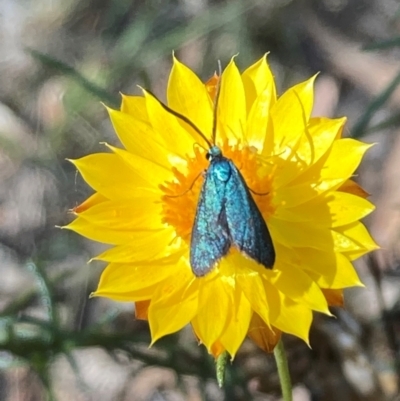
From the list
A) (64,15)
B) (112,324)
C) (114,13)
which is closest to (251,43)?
(114,13)

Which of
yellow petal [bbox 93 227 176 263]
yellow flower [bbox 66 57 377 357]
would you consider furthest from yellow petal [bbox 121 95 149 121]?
yellow petal [bbox 93 227 176 263]

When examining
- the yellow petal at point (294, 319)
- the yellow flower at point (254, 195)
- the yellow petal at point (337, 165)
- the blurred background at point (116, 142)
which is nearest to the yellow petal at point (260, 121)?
the yellow flower at point (254, 195)

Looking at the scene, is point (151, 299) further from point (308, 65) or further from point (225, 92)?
point (308, 65)

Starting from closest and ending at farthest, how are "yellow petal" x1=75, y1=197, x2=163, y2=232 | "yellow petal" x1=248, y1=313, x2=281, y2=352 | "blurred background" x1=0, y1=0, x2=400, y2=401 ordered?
"yellow petal" x1=248, y1=313, x2=281, y2=352
"yellow petal" x1=75, y1=197, x2=163, y2=232
"blurred background" x1=0, y1=0, x2=400, y2=401

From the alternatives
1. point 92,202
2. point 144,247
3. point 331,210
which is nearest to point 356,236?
point 331,210

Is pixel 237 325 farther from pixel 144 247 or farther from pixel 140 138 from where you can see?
pixel 140 138

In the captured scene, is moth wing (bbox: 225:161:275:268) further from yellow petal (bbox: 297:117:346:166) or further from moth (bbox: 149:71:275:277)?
yellow petal (bbox: 297:117:346:166)
